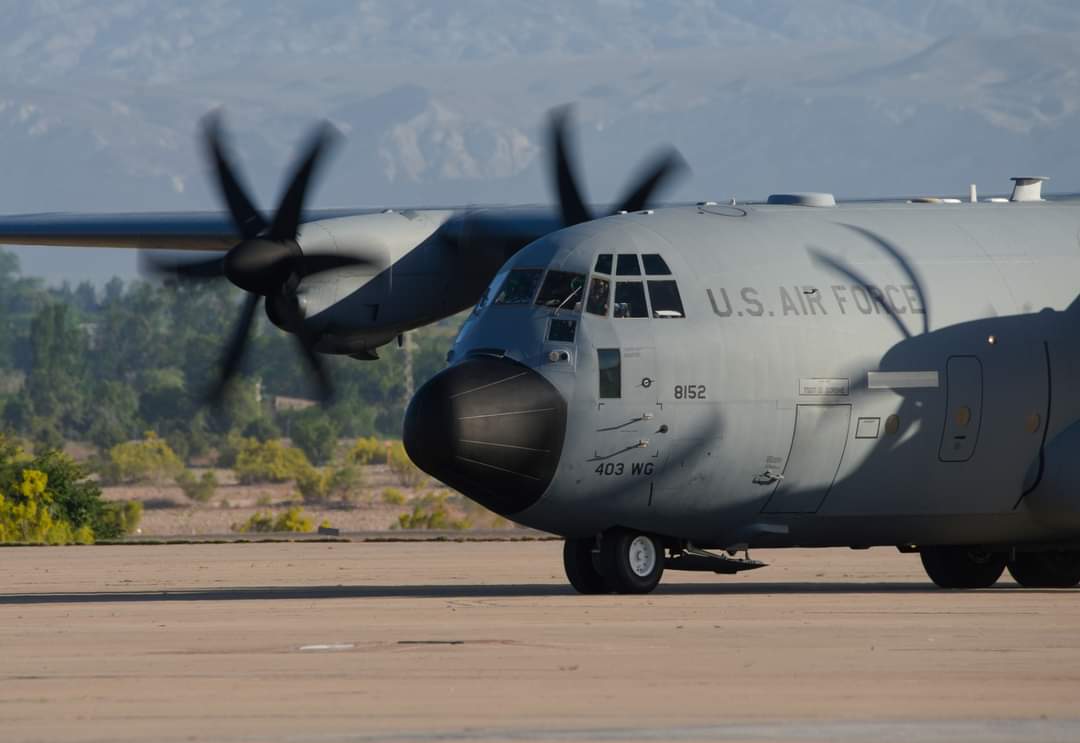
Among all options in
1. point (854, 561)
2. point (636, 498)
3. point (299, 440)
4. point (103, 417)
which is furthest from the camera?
point (103, 417)

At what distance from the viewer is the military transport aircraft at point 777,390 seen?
23672 millimetres

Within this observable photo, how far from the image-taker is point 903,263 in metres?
25.7

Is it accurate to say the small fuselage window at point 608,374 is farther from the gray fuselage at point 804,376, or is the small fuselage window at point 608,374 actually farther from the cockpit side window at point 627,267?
the cockpit side window at point 627,267

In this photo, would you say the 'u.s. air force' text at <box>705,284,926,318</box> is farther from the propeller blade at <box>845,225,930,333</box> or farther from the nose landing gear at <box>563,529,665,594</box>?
the nose landing gear at <box>563,529,665,594</box>

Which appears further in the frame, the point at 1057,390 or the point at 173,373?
the point at 173,373

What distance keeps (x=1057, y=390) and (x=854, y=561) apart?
8.65m

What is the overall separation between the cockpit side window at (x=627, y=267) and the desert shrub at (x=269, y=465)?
3368 inches

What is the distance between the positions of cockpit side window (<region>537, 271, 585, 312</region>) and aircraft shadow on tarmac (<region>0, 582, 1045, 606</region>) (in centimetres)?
304

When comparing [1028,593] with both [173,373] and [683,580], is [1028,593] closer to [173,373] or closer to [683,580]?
[683,580]

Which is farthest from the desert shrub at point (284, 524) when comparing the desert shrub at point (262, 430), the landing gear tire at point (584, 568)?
the desert shrub at point (262, 430)

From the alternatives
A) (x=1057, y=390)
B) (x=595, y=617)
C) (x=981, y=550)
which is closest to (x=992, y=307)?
(x=1057, y=390)

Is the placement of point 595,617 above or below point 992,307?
below

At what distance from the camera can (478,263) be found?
3061 centimetres

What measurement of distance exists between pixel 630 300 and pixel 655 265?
1.58 ft
